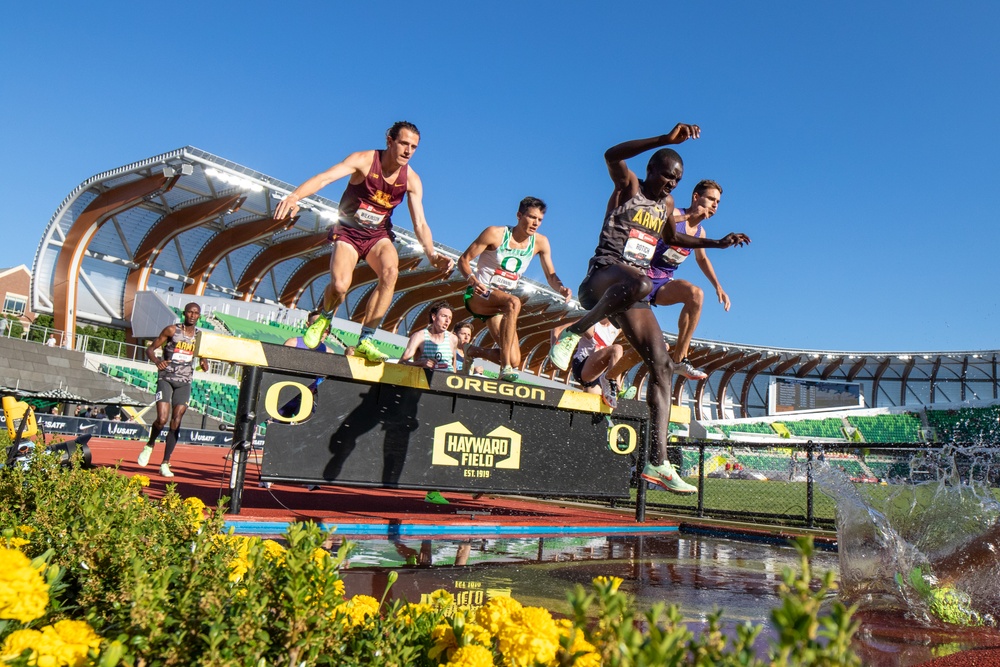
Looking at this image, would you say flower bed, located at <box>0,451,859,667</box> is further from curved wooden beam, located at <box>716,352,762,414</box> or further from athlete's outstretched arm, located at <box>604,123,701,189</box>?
curved wooden beam, located at <box>716,352,762,414</box>

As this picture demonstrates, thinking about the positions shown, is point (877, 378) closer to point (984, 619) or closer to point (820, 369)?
point (820, 369)

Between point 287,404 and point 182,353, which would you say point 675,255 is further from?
point 182,353

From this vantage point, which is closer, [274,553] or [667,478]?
[274,553]

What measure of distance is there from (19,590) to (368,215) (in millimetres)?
4641

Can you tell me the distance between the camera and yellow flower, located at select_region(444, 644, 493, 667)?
1.52 m

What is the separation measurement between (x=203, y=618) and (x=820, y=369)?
72643 millimetres

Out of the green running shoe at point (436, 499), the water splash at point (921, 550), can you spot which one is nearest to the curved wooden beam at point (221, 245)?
the green running shoe at point (436, 499)

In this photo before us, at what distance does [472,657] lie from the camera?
1532 millimetres

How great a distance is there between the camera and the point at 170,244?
3503cm

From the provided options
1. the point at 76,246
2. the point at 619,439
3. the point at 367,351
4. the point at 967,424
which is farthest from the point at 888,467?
the point at 76,246

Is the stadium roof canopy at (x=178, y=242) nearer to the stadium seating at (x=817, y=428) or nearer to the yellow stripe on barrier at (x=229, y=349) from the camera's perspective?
the yellow stripe on barrier at (x=229, y=349)

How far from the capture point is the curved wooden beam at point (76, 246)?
3092 centimetres

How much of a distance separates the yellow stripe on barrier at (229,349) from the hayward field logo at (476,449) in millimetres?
1799

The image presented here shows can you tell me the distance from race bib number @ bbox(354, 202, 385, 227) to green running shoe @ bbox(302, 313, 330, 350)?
2.91 feet
